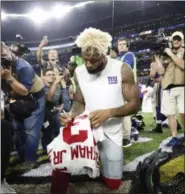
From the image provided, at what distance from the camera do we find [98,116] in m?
1.59

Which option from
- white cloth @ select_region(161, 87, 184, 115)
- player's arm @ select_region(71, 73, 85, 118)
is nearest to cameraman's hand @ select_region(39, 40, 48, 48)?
player's arm @ select_region(71, 73, 85, 118)

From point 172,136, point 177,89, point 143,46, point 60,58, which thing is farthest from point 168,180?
point 60,58

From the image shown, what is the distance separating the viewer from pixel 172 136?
168 cm

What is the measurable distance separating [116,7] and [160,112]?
1.89ft

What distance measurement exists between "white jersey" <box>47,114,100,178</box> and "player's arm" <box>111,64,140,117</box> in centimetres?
16

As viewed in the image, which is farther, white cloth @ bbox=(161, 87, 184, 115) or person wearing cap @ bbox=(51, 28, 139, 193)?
white cloth @ bbox=(161, 87, 184, 115)

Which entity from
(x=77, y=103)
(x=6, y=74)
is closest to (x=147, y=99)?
(x=77, y=103)

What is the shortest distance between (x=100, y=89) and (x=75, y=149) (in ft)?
1.03

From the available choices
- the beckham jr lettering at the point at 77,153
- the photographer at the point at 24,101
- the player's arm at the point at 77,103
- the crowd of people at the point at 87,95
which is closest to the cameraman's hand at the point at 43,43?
the crowd of people at the point at 87,95

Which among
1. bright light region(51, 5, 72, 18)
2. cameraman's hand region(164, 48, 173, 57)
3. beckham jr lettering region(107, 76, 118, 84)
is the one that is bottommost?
beckham jr lettering region(107, 76, 118, 84)

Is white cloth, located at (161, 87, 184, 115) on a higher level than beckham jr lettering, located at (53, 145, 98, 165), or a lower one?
higher

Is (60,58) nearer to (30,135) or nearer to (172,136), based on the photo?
(30,135)

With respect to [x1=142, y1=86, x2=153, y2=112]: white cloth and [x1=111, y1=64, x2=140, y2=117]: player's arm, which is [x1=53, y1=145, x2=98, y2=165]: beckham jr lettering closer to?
[x1=111, y1=64, x2=140, y2=117]: player's arm

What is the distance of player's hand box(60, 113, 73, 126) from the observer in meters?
1.61
